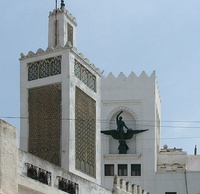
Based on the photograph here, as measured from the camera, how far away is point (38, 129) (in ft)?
82.9

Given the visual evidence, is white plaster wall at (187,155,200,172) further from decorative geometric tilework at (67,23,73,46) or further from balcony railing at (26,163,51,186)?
balcony railing at (26,163,51,186)

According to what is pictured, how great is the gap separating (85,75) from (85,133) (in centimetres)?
191

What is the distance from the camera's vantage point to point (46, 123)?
2530cm

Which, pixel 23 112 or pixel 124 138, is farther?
pixel 124 138

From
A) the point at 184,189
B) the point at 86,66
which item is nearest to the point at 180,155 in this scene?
the point at 184,189

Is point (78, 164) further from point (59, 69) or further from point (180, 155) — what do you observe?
point (180, 155)

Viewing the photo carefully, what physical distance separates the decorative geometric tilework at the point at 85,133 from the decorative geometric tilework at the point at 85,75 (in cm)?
44

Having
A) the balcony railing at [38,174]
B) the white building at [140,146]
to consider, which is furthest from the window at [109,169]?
the balcony railing at [38,174]

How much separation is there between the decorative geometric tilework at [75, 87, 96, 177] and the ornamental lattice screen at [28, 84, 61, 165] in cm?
64

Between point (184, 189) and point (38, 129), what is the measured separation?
2143cm

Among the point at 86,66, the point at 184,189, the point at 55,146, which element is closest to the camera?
the point at 55,146

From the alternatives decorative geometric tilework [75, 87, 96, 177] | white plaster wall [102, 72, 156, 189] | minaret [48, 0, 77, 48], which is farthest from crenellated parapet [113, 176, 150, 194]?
white plaster wall [102, 72, 156, 189]

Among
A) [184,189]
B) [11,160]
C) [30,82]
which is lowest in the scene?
[184,189]

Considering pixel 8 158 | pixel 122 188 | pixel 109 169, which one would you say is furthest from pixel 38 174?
pixel 109 169
